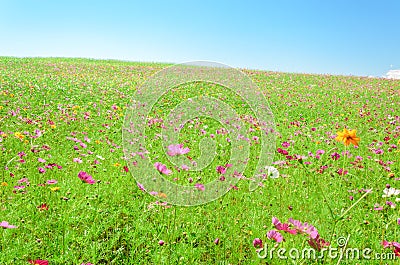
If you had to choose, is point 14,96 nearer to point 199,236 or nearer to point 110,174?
point 110,174

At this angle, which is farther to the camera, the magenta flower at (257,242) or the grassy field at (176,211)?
the grassy field at (176,211)

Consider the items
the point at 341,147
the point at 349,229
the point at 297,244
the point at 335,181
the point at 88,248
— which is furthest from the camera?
the point at 341,147

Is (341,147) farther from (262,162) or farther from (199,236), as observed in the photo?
(199,236)

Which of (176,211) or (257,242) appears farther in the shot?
(176,211)

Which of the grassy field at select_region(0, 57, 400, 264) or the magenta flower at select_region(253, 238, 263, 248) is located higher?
the magenta flower at select_region(253, 238, 263, 248)

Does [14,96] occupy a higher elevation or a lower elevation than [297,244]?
higher

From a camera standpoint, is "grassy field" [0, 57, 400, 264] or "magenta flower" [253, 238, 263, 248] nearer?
"magenta flower" [253, 238, 263, 248]

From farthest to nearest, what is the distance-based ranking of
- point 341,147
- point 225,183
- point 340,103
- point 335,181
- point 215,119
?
point 340,103 < point 215,119 < point 341,147 < point 335,181 < point 225,183

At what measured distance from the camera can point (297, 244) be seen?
2635mm

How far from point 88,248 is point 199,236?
867 millimetres

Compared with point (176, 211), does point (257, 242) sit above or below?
above

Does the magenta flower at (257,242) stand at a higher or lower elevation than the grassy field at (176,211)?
higher

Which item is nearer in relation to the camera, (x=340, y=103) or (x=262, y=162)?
(x=262, y=162)

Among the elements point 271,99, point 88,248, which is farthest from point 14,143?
point 271,99
